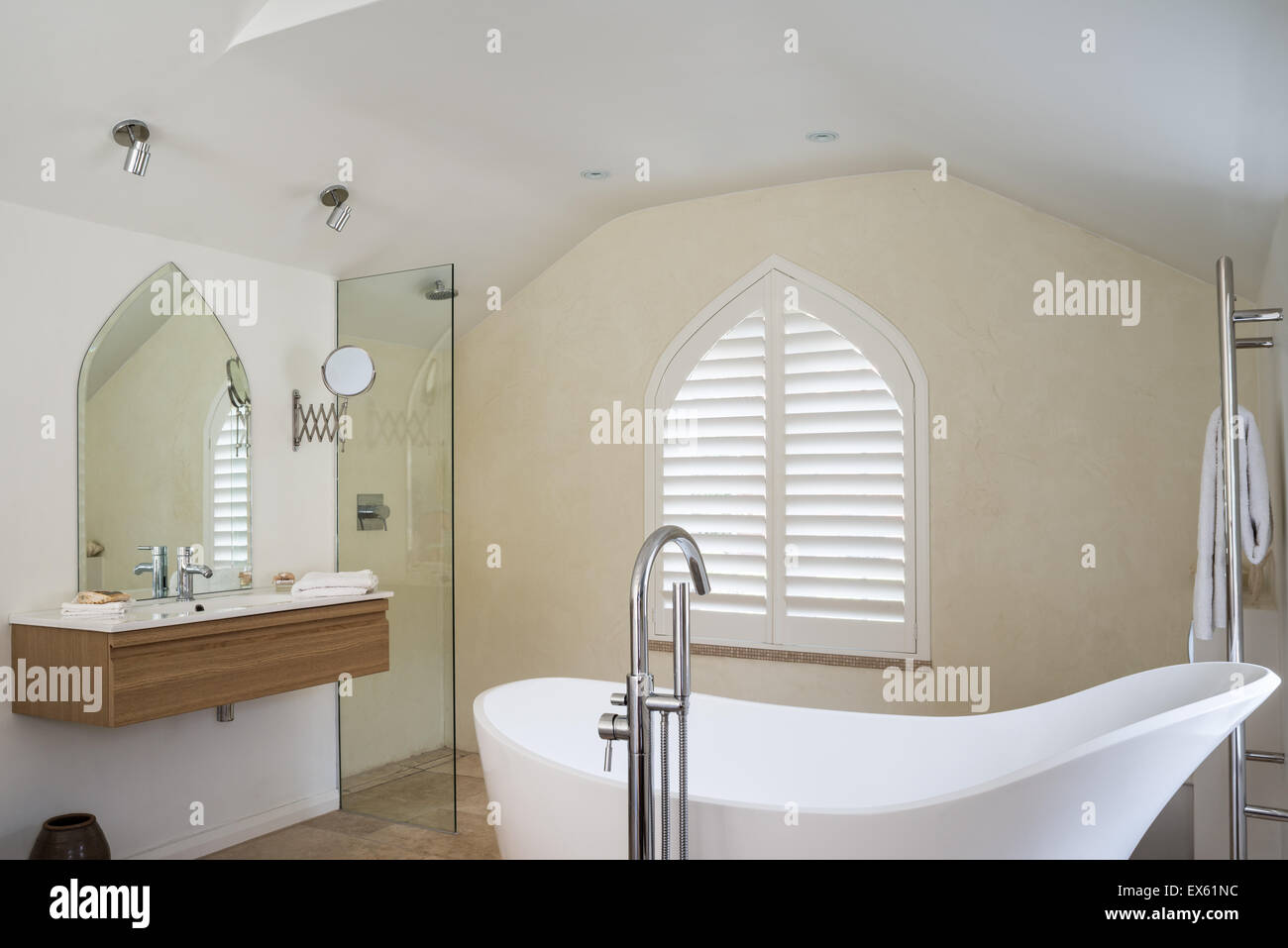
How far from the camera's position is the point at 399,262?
160 inches

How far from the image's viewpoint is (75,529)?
3.16m

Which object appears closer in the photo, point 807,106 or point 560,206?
point 807,106

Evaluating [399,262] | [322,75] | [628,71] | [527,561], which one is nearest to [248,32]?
[322,75]

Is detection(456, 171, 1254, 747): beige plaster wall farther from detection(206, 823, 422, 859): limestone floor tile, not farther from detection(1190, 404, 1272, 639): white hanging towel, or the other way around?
detection(206, 823, 422, 859): limestone floor tile

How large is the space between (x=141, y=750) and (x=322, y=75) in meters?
2.26

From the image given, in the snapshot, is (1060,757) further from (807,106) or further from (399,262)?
(399,262)

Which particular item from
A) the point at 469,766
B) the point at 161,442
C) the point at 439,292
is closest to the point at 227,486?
the point at 161,442

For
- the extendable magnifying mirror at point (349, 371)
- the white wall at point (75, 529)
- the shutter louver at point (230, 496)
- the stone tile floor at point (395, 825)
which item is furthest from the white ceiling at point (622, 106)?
the stone tile floor at point (395, 825)

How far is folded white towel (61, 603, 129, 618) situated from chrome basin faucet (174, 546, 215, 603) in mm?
440

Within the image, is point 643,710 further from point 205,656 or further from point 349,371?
point 349,371

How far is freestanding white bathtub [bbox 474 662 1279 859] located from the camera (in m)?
1.86

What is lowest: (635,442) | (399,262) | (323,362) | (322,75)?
(635,442)

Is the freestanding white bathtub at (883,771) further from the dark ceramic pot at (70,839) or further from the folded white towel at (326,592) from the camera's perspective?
the dark ceramic pot at (70,839)
